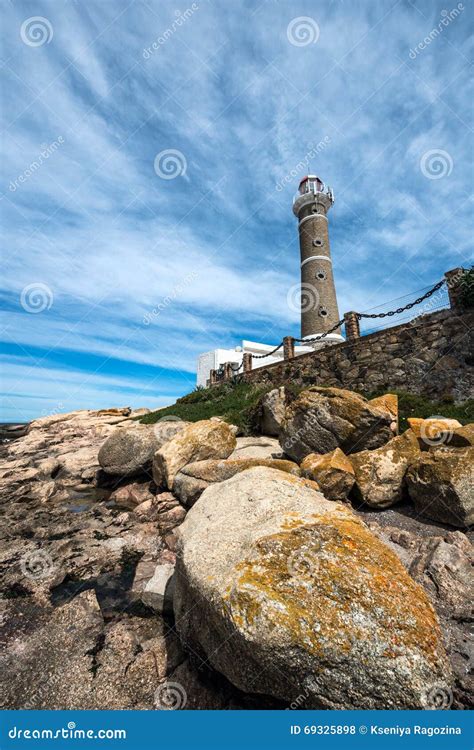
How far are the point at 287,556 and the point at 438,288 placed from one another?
9377 mm

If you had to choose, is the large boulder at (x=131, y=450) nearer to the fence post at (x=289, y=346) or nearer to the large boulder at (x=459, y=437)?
the large boulder at (x=459, y=437)

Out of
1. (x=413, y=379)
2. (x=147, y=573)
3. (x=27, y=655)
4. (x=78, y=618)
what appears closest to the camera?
(x=27, y=655)

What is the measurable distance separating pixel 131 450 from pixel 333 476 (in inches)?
208

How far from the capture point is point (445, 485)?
188 inches

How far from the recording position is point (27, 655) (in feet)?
10.7

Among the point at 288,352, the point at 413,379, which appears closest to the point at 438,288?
the point at 413,379

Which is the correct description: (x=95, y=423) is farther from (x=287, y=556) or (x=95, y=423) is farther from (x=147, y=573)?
(x=287, y=556)

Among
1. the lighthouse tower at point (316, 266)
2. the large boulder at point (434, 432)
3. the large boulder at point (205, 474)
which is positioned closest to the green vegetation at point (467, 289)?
the large boulder at point (434, 432)

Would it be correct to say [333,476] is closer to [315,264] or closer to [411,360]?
[411,360]

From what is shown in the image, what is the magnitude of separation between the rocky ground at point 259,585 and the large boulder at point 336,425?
27 millimetres

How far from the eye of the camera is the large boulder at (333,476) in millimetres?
5270

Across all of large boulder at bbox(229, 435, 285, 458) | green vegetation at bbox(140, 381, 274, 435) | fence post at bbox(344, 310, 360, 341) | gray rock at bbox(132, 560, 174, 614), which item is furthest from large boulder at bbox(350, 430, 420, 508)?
fence post at bbox(344, 310, 360, 341)

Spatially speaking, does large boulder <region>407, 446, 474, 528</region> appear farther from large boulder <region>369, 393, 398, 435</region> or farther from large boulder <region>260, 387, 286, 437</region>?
large boulder <region>260, 387, 286, 437</region>

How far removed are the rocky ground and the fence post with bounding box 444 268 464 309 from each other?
4.37 m
